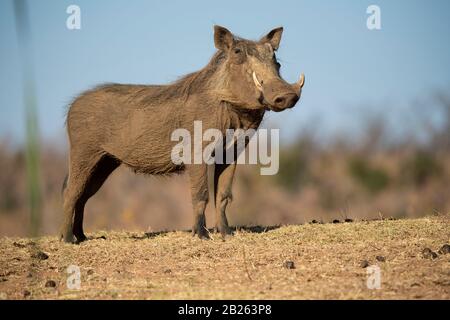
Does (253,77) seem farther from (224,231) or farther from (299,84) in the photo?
(224,231)

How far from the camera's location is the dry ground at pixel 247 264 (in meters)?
4.52

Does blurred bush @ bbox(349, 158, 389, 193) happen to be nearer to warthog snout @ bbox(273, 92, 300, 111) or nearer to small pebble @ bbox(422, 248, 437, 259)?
warthog snout @ bbox(273, 92, 300, 111)

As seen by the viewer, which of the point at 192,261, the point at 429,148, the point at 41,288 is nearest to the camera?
the point at 41,288

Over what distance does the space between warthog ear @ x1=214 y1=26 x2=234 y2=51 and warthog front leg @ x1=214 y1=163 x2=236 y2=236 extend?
1.18 m

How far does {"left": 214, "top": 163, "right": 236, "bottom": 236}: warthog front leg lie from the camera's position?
284 inches

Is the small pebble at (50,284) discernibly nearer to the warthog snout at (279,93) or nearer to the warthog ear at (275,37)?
the warthog snout at (279,93)

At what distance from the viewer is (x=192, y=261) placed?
5.73 meters

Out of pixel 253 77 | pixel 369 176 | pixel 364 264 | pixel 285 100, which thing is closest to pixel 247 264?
pixel 364 264

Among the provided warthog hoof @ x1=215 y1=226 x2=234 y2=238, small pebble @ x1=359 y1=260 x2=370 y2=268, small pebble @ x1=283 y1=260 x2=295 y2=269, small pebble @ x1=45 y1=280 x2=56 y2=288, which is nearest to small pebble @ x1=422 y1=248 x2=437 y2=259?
small pebble @ x1=359 y1=260 x2=370 y2=268

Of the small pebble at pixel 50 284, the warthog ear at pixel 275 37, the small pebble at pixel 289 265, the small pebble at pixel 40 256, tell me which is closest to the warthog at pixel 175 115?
the warthog ear at pixel 275 37

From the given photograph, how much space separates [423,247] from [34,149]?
13.7 ft
